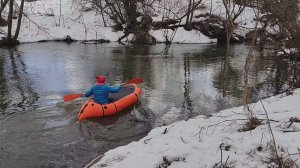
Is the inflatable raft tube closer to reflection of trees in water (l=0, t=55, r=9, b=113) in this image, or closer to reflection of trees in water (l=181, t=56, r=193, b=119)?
reflection of trees in water (l=181, t=56, r=193, b=119)

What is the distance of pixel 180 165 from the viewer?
4016mm

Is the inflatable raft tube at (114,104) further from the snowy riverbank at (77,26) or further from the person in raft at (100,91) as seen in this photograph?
the snowy riverbank at (77,26)

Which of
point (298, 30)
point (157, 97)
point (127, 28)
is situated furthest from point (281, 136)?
point (127, 28)

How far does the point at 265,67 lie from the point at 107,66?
6.11m

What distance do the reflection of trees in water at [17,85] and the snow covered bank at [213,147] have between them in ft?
17.1

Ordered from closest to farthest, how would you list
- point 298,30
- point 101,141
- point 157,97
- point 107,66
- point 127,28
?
point 101,141
point 298,30
point 157,97
point 107,66
point 127,28

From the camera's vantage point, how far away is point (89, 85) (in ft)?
39.9

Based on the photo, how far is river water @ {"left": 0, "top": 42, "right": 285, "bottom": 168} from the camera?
23.4 feet

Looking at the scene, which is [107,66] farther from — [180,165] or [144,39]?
[180,165]

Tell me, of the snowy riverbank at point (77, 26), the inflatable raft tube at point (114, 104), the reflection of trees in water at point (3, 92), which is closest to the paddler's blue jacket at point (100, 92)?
the inflatable raft tube at point (114, 104)

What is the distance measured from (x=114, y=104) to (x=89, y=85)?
11.3 ft

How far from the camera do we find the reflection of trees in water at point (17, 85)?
9930 mm

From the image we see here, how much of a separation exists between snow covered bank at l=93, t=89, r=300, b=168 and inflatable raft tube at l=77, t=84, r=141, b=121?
313 centimetres

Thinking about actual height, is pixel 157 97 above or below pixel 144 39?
below
